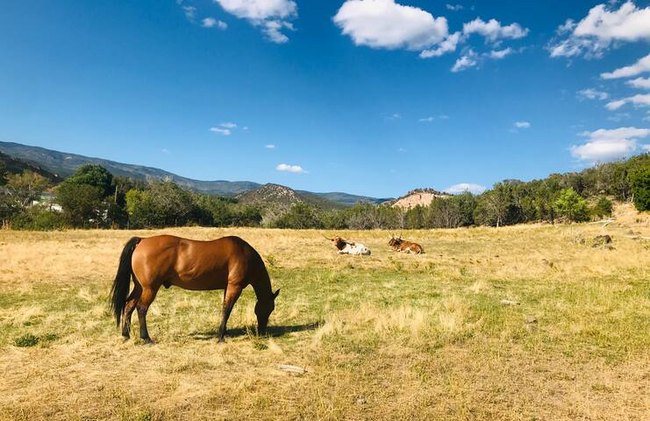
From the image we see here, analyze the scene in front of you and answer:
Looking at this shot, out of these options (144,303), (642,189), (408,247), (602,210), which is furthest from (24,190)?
(602,210)

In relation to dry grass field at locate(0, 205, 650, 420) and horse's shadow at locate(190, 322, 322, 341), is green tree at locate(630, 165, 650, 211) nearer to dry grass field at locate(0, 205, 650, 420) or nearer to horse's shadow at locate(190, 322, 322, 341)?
dry grass field at locate(0, 205, 650, 420)

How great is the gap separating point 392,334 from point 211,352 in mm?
4322

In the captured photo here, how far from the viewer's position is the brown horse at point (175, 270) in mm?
8352

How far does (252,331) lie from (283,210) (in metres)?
119

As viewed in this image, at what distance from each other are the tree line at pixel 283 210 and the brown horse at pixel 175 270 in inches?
2006

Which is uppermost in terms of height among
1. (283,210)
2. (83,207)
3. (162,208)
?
(283,210)

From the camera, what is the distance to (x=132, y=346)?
26.9ft

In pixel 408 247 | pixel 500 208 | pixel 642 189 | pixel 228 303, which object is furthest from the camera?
pixel 500 208

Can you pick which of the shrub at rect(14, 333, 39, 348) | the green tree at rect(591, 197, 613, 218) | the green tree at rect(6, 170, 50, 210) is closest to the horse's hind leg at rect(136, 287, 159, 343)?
the shrub at rect(14, 333, 39, 348)

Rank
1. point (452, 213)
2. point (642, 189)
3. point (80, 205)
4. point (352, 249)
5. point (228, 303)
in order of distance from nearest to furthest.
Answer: point (228, 303)
point (352, 249)
point (80, 205)
point (642, 189)
point (452, 213)

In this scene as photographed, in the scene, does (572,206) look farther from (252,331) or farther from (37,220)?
(37,220)

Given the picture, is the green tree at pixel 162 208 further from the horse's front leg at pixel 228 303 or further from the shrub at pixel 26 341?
the horse's front leg at pixel 228 303

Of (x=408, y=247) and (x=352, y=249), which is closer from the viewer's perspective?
(x=352, y=249)

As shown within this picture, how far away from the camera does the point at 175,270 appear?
335 inches
